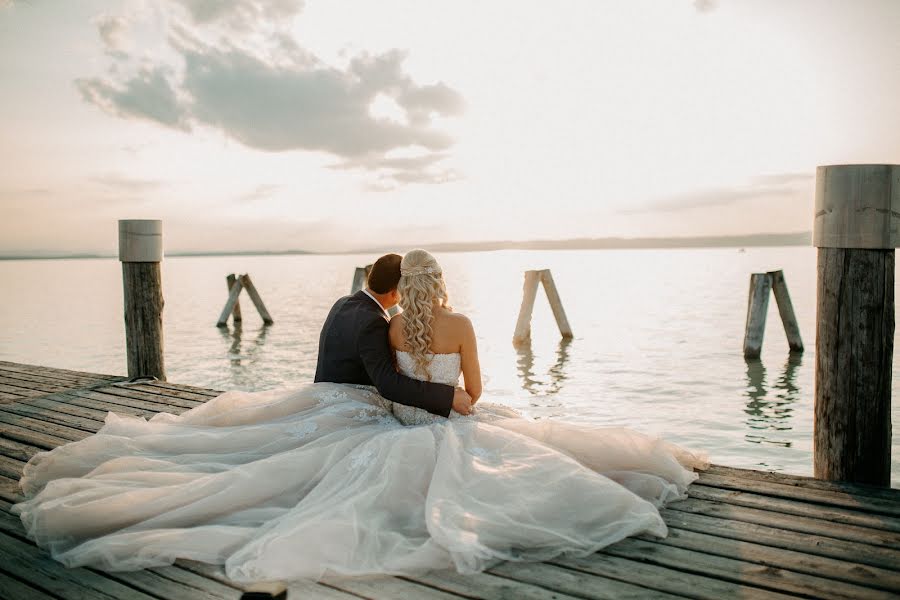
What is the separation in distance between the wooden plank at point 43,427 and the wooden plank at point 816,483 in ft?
16.8

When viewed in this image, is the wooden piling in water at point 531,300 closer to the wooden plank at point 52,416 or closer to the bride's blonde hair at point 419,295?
the wooden plank at point 52,416

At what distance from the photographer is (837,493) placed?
4.14 m

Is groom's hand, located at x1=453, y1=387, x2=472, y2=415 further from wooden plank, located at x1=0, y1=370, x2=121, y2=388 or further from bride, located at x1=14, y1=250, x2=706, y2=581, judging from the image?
wooden plank, located at x1=0, y1=370, x2=121, y2=388

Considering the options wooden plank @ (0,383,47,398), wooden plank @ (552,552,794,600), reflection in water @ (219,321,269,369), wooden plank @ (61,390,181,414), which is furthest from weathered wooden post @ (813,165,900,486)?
reflection in water @ (219,321,269,369)

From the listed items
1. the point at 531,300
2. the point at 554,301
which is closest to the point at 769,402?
the point at 531,300

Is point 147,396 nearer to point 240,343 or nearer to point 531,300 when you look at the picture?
point 531,300

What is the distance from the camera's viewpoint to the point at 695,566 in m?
3.18

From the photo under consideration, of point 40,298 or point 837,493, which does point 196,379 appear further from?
point 40,298

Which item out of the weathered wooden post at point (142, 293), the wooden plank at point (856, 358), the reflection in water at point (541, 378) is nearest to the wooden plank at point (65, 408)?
the weathered wooden post at point (142, 293)

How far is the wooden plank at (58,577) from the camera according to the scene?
2.99 metres

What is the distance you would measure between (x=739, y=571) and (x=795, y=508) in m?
1.03

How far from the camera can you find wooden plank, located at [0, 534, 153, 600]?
299 cm

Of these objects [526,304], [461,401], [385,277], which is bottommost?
[526,304]

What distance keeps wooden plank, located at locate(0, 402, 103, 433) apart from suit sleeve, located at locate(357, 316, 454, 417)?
3.05 m
